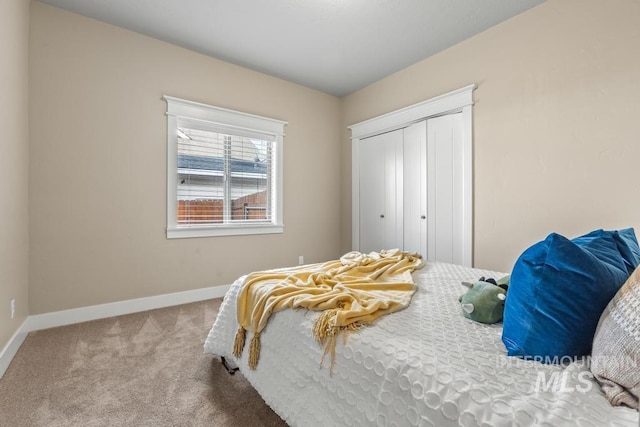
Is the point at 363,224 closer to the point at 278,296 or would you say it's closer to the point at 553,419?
the point at 278,296

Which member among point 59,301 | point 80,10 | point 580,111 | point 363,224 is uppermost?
point 80,10

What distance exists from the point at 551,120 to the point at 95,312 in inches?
171

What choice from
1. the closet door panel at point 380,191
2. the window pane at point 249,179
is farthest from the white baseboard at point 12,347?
the closet door panel at point 380,191

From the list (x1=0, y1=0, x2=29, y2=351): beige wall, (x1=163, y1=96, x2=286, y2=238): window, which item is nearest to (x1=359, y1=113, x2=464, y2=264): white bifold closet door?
(x1=163, y1=96, x2=286, y2=238): window

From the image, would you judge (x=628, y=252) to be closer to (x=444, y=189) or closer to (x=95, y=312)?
(x=444, y=189)

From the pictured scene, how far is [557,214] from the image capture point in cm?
244

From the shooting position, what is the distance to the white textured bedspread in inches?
28.0

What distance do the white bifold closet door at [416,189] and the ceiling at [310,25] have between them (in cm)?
84

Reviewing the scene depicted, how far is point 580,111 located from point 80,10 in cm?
426

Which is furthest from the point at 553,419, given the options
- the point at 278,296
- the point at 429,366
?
the point at 278,296

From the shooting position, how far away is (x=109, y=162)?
2805 mm

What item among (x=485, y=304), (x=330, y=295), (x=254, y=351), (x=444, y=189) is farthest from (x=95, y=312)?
(x=444, y=189)

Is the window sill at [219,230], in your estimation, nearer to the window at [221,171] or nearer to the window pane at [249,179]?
the window at [221,171]

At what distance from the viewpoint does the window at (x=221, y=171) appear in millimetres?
3174
